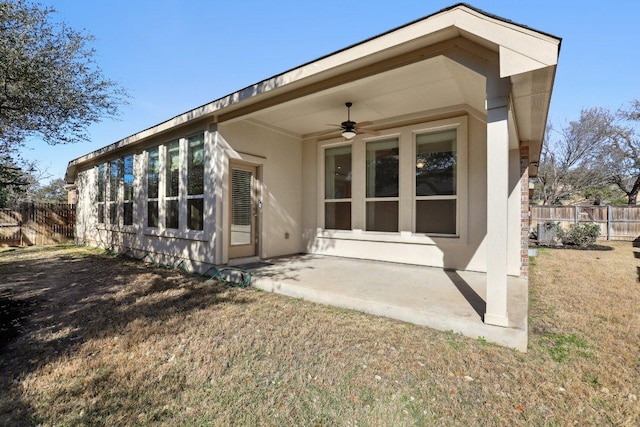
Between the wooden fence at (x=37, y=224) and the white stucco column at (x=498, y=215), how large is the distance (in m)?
15.3

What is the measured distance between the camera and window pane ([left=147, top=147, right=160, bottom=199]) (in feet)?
24.7

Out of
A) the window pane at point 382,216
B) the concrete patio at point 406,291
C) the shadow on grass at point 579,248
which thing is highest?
the window pane at point 382,216

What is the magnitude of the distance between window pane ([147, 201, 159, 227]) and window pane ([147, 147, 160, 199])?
176 mm

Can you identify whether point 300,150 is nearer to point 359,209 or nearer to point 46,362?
point 359,209

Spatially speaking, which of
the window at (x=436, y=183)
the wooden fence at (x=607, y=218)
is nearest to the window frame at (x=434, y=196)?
the window at (x=436, y=183)

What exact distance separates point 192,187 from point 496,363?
19.8 ft

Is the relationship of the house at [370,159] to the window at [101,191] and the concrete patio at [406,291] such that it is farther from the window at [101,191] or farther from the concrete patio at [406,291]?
the window at [101,191]

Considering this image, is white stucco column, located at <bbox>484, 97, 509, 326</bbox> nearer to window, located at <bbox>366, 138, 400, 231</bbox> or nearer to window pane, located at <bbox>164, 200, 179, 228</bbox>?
window, located at <bbox>366, 138, 400, 231</bbox>

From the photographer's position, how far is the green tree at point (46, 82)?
5512 millimetres

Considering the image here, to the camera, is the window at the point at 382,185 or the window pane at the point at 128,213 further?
the window pane at the point at 128,213

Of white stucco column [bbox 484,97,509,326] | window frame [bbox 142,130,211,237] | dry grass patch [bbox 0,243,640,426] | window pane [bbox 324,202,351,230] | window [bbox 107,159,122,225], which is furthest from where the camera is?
window [bbox 107,159,122,225]

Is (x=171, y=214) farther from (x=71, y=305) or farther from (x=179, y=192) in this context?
(x=71, y=305)

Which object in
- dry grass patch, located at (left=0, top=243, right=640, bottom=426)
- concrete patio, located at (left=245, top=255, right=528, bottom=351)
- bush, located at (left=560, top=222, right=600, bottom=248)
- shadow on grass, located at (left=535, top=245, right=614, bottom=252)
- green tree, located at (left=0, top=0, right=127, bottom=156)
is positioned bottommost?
dry grass patch, located at (left=0, top=243, right=640, bottom=426)

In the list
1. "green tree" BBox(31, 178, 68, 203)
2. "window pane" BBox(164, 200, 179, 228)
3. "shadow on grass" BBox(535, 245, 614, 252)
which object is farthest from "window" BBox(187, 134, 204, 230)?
"green tree" BBox(31, 178, 68, 203)
